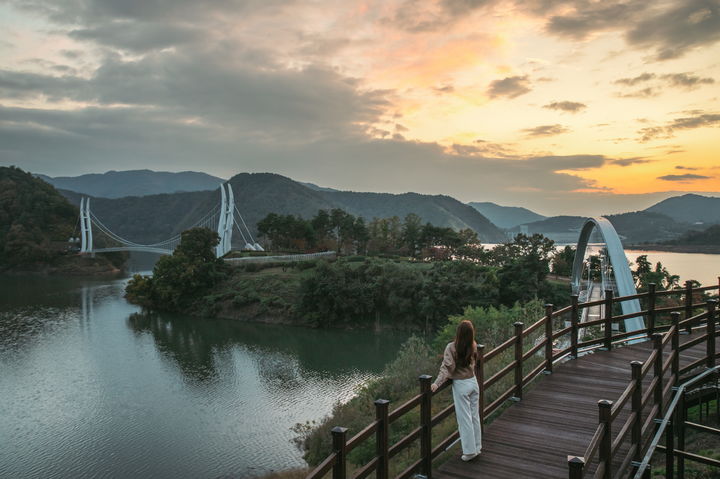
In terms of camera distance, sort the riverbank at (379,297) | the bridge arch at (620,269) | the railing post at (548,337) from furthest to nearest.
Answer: the riverbank at (379,297), the bridge arch at (620,269), the railing post at (548,337)

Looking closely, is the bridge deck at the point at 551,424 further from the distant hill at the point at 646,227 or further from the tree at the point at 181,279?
the distant hill at the point at 646,227

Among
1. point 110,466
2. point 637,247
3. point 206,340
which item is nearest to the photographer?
point 110,466

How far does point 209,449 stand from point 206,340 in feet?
55.4

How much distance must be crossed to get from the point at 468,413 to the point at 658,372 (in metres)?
2.27

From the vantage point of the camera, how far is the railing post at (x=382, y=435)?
4355 mm

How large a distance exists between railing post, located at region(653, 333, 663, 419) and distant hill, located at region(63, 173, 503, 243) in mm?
103887

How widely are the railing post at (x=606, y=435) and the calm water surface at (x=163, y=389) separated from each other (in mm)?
11358

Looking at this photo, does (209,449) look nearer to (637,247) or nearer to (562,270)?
(562,270)

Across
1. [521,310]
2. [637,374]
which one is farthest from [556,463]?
[521,310]

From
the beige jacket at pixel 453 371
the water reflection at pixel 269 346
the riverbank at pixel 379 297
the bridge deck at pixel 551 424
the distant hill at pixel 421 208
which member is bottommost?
the water reflection at pixel 269 346

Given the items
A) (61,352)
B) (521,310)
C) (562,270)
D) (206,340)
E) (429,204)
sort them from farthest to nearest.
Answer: (429,204) → (562,270) → (206,340) → (61,352) → (521,310)

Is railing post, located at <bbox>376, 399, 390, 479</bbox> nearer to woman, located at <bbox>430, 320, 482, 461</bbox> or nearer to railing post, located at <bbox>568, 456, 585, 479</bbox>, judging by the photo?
woman, located at <bbox>430, 320, 482, 461</bbox>

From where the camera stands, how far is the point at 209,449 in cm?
1520

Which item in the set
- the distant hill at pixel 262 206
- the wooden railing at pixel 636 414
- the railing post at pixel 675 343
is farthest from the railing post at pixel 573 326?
the distant hill at pixel 262 206
